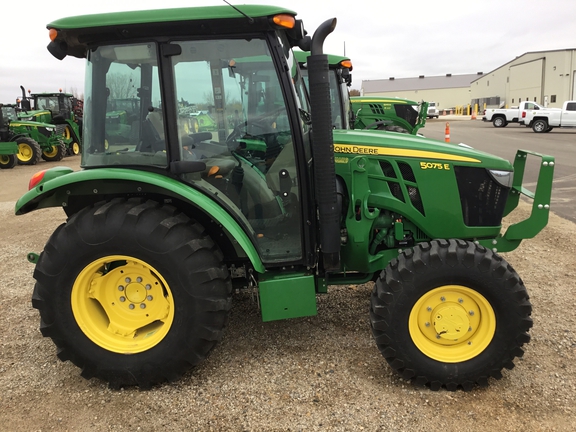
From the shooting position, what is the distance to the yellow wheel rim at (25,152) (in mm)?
16183

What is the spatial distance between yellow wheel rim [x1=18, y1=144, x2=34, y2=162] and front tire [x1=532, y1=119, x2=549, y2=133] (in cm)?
2289

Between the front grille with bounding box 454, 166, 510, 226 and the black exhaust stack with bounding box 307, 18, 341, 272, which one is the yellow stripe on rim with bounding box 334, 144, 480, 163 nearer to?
the front grille with bounding box 454, 166, 510, 226

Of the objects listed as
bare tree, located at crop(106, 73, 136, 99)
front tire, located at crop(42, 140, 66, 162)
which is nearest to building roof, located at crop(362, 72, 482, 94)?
front tire, located at crop(42, 140, 66, 162)

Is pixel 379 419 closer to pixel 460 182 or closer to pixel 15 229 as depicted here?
pixel 460 182

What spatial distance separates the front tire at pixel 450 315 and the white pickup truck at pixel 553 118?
24.0 metres

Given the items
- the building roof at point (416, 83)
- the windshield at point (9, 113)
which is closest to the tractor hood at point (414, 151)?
the windshield at point (9, 113)

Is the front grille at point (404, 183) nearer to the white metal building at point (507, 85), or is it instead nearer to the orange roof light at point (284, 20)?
the orange roof light at point (284, 20)

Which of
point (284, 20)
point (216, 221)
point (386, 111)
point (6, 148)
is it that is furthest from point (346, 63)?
point (6, 148)

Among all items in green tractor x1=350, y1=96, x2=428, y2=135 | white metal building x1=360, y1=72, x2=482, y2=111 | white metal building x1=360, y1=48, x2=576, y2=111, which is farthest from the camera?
white metal building x1=360, y1=72, x2=482, y2=111

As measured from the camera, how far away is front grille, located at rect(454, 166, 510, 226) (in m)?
3.11

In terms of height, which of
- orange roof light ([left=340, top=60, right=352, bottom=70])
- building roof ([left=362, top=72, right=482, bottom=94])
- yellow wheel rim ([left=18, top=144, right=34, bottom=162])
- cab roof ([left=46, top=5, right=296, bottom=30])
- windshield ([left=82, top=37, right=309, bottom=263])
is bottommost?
yellow wheel rim ([left=18, top=144, right=34, bottom=162])

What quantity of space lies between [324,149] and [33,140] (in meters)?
16.3

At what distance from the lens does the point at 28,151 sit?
16312 millimetres

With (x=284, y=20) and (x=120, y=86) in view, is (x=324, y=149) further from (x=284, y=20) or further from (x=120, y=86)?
(x=120, y=86)
